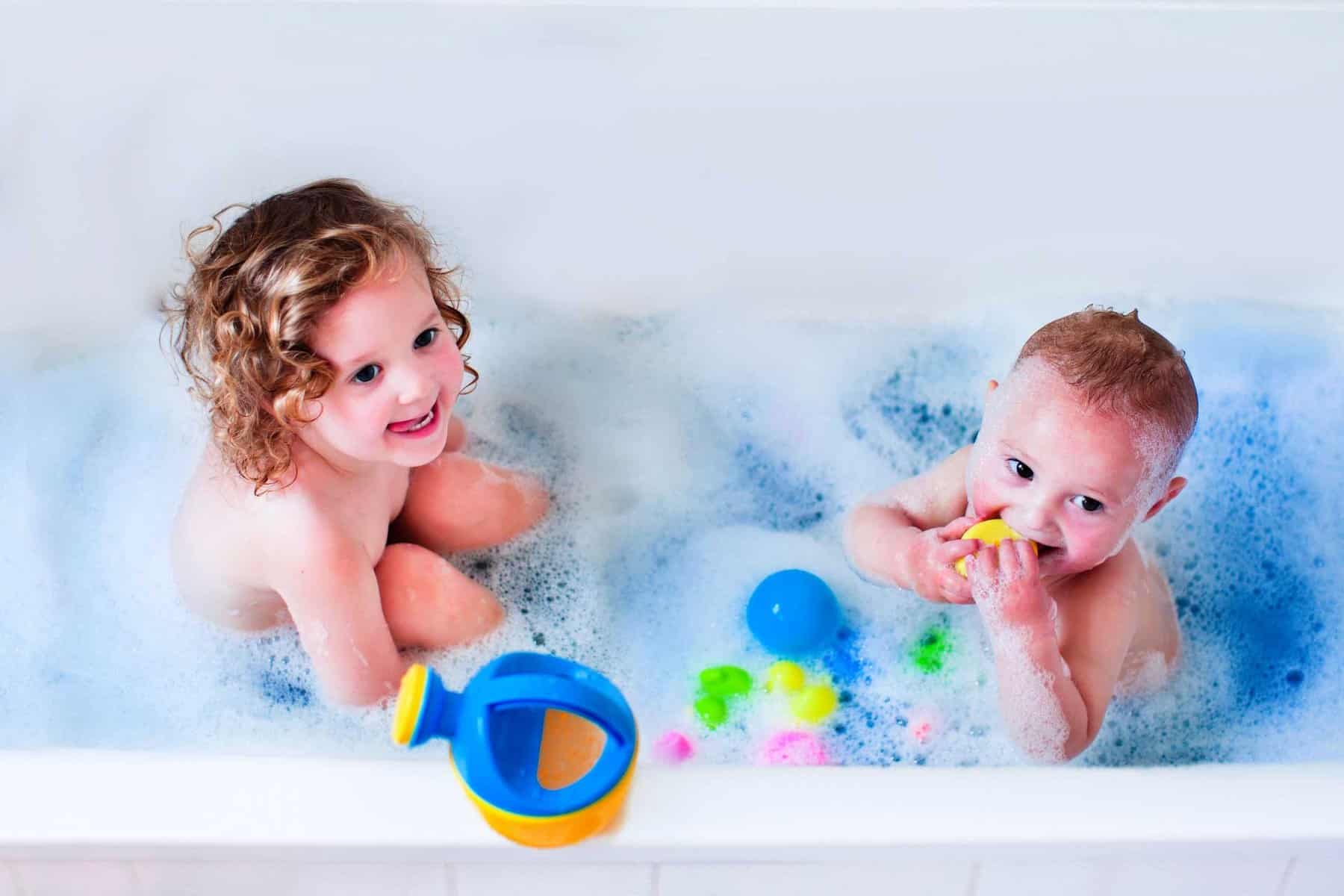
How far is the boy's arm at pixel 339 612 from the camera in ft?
3.39

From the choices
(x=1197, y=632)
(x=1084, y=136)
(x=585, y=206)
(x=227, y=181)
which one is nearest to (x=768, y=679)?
(x=1197, y=632)

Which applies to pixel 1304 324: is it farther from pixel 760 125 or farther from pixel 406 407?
pixel 406 407

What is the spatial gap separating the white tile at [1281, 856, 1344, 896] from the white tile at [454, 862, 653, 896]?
441 mm

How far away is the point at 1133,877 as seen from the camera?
2.67ft

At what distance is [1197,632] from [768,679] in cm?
45

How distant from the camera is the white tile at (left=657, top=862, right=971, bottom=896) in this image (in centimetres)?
79

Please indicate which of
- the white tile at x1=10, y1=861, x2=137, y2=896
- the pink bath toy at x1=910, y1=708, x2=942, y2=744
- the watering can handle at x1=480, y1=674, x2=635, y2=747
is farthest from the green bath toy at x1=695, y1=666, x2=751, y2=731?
the white tile at x1=10, y1=861, x2=137, y2=896

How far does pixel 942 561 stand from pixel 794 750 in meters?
0.22

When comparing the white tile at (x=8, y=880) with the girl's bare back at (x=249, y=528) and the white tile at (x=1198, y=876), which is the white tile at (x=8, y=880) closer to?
the girl's bare back at (x=249, y=528)

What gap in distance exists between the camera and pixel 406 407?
1.00 meters

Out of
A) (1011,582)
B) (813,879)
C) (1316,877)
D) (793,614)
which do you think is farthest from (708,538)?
(1316,877)

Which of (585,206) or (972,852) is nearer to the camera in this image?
(972,852)

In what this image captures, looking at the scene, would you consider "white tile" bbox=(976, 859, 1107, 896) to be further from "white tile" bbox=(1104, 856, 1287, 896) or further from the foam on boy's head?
the foam on boy's head

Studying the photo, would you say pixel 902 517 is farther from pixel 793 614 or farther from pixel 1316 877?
pixel 1316 877
